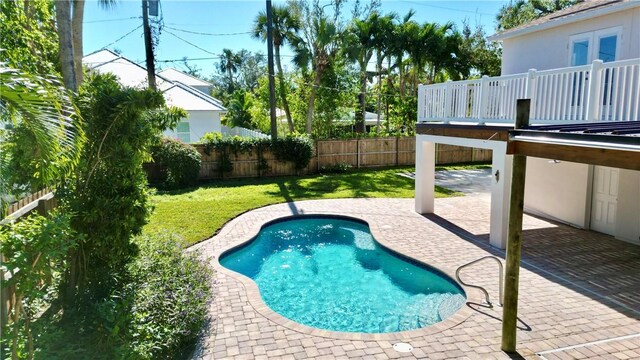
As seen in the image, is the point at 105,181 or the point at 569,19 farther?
the point at 569,19

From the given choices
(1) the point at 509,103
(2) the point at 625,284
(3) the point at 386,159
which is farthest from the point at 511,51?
(3) the point at 386,159

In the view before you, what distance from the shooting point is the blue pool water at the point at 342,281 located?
285 inches

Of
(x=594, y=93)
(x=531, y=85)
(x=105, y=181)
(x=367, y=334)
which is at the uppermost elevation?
(x=531, y=85)

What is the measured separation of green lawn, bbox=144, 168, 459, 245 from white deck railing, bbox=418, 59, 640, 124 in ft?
19.0

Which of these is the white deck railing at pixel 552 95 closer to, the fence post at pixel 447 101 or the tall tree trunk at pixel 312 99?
the fence post at pixel 447 101

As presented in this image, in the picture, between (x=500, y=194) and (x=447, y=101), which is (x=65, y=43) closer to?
(x=447, y=101)

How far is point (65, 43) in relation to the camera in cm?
810

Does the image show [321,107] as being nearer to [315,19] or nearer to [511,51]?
[315,19]

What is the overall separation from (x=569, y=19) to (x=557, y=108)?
386 cm

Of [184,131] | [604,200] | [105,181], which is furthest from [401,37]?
[105,181]

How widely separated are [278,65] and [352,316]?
21.5m

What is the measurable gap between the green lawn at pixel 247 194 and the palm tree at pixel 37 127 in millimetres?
5976

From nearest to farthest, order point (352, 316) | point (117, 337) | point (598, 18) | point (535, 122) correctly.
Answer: point (117, 337) → point (352, 316) → point (535, 122) → point (598, 18)

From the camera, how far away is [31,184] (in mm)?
5086
